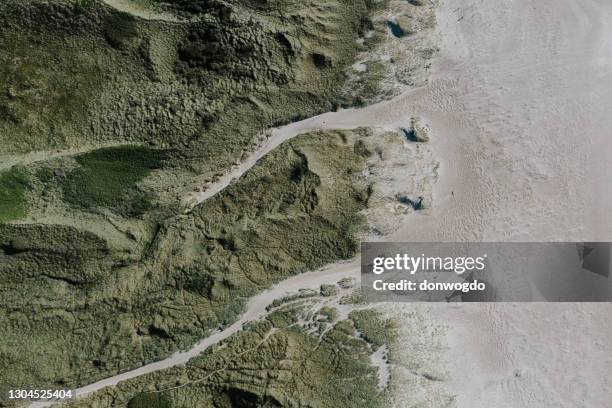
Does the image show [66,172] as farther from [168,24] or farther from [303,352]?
[303,352]

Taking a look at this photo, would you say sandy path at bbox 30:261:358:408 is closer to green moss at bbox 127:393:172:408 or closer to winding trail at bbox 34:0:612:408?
winding trail at bbox 34:0:612:408

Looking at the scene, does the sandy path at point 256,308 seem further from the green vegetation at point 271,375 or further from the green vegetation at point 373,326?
the green vegetation at point 373,326

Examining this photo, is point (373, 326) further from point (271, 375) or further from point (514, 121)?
point (514, 121)

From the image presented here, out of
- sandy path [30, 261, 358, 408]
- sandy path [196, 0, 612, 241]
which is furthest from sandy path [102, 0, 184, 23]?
sandy path [30, 261, 358, 408]

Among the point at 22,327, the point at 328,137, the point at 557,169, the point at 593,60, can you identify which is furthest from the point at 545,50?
the point at 22,327

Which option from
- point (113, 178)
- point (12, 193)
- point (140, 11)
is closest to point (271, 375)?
point (113, 178)
